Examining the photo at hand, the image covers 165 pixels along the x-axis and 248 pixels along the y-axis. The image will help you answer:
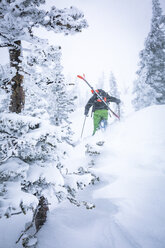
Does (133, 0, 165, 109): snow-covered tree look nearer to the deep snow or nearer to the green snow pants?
the green snow pants

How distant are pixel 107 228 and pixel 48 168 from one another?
176 cm

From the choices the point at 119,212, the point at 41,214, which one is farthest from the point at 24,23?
the point at 119,212

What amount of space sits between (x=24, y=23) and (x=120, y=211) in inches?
163

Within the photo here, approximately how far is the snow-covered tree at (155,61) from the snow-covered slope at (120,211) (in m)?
15.0

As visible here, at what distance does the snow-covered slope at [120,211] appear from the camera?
103 inches

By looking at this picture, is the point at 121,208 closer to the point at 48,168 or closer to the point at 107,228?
the point at 107,228

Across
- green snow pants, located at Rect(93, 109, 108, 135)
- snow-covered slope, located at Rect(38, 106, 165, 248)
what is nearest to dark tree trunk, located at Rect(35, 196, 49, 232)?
snow-covered slope, located at Rect(38, 106, 165, 248)

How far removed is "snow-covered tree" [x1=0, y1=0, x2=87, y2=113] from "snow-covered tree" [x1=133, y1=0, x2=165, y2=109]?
17997 mm

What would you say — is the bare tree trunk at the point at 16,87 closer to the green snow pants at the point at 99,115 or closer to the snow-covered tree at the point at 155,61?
the green snow pants at the point at 99,115

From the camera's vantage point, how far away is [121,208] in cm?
327

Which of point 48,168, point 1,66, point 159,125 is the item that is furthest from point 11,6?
point 159,125

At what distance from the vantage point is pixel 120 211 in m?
3.21

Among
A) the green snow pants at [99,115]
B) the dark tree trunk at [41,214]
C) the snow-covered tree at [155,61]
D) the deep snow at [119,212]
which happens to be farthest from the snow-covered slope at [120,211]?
the snow-covered tree at [155,61]

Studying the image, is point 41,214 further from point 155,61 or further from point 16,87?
point 155,61
